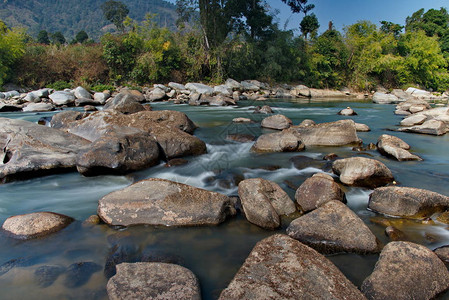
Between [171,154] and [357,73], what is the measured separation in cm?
3487

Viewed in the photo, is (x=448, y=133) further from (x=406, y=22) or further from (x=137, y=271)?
(x=406, y=22)

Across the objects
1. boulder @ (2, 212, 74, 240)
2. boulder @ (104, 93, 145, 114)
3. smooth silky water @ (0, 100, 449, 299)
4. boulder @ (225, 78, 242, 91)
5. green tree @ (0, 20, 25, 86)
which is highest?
green tree @ (0, 20, 25, 86)

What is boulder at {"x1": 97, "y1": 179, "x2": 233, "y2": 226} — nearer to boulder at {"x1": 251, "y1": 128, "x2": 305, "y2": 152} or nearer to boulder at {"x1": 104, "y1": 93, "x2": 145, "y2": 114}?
boulder at {"x1": 251, "y1": 128, "x2": 305, "y2": 152}

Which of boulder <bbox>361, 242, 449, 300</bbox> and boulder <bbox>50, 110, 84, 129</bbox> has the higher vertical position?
boulder <bbox>50, 110, 84, 129</bbox>

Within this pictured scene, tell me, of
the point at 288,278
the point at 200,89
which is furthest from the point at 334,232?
the point at 200,89

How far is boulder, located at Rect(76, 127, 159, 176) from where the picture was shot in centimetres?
529

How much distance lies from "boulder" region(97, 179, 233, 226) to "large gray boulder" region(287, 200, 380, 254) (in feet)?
3.47

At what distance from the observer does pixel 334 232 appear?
3.24 meters

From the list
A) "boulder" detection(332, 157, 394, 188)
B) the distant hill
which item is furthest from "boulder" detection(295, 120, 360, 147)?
the distant hill

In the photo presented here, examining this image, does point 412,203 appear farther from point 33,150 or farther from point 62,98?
point 62,98

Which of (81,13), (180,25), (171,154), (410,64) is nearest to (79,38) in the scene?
(180,25)

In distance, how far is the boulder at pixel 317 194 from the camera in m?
4.04

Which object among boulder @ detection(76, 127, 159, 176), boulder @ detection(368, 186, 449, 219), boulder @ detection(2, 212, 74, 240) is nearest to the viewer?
boulder @ detection(2, 212, 74, 240)

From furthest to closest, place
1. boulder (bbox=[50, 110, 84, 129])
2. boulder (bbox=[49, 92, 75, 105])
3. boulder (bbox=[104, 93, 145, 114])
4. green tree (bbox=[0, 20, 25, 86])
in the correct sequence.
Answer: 1. green tree (bbox=[0, 20, 25, 86])
2. boulder (bbox=[49, 92, 75, 105])
3. boulder (bbox=[104, 93, 145, 114])
4. boulder (bbox=[50, 110, 84, 129])
